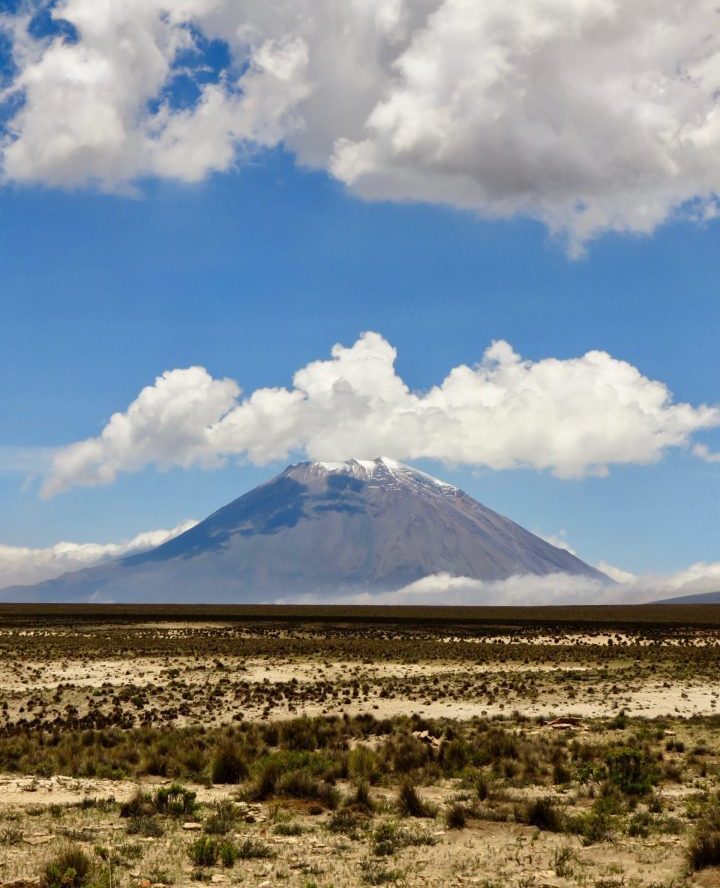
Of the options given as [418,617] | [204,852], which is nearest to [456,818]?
[204,852]

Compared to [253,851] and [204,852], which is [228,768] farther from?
[204,852]

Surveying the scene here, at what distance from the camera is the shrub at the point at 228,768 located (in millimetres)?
19609

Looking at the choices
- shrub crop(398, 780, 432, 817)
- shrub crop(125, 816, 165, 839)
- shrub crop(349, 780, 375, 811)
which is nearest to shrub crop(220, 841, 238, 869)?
shrub crop(125, 816, 165, 839)

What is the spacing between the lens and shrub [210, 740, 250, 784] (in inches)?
772

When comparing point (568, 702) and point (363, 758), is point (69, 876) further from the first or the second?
point (568, 702)

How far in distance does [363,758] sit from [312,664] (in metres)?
30.6

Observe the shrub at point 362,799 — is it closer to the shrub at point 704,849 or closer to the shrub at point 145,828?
the shrub at point 145,828

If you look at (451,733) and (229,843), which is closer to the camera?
(229,843)

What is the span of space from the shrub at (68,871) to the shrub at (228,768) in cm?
742

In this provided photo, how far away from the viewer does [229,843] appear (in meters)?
13.4

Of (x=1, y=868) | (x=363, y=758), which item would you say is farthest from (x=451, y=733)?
(x=1, y=868)

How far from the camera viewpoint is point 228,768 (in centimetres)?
1975

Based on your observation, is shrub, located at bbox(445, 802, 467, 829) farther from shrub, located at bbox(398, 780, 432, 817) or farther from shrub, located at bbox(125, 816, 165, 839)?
shrub, located at bbox(125, 816, 165, 839)

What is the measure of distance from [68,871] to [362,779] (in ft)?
29.0
